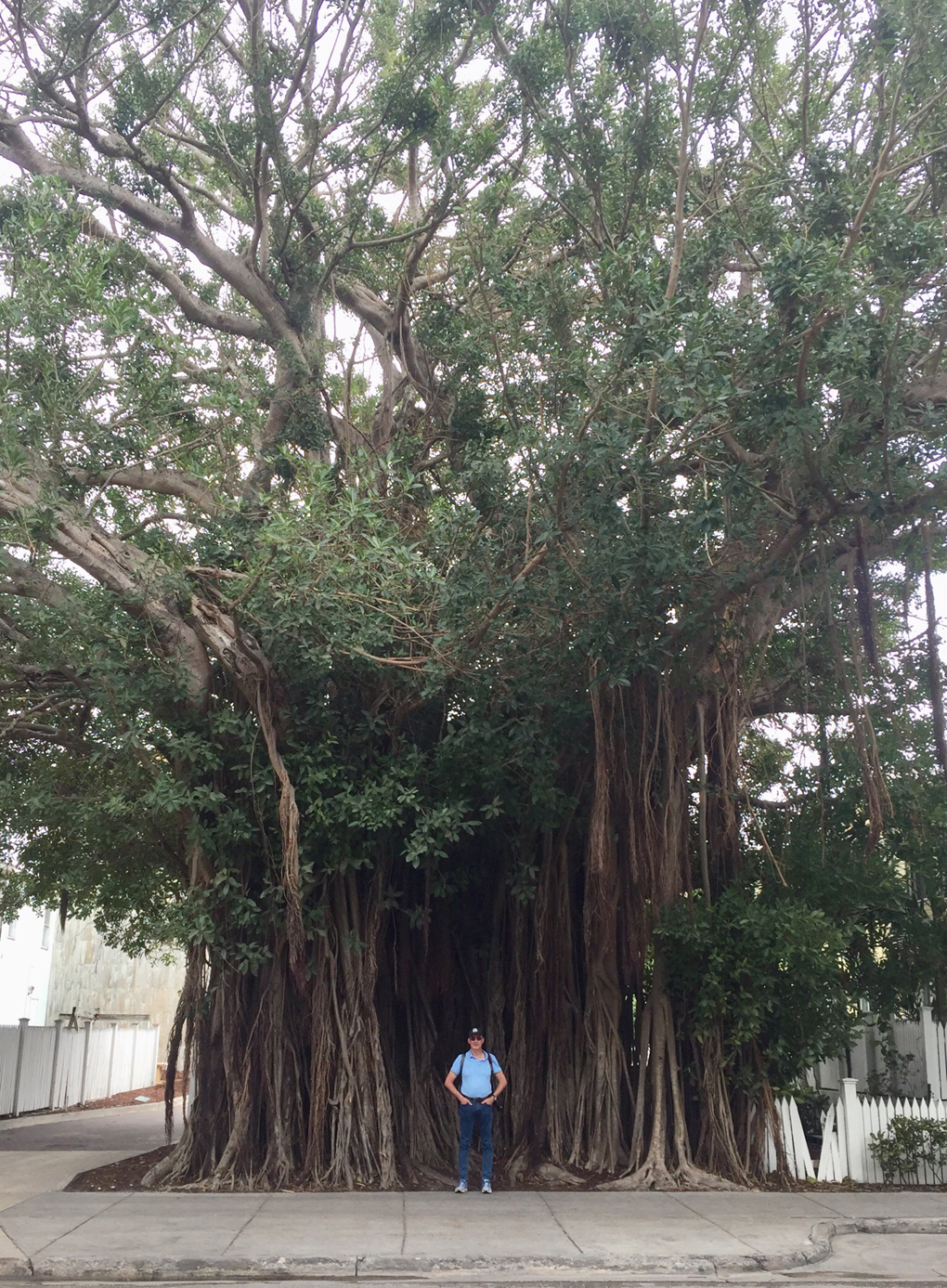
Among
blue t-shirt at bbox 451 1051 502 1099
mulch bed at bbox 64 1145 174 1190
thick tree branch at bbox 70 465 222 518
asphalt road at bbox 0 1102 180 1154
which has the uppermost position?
thick tree branch at bbox 70 465 222 518

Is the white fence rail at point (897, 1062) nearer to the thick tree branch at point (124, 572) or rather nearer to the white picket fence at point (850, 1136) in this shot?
the white picket fence at point (850, 1136)

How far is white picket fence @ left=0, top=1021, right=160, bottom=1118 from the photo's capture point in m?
17.3

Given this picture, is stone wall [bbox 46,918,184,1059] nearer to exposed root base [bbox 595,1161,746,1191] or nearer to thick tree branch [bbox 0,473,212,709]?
thick tree branch [bbox 0,473,212,709]

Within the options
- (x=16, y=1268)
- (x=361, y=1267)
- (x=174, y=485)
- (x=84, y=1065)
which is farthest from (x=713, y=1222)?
(x=84, y=1065)

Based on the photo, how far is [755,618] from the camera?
991 cm

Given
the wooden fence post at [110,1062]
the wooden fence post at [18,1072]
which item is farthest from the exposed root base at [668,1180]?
the wooden fence post at [110,1062]

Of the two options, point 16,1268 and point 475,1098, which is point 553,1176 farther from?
point 16,1268

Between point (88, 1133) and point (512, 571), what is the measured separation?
11211 millimetres

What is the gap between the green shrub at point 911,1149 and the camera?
988 cm

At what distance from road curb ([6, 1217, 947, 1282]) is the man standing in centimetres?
242

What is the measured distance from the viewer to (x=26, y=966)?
24250mm

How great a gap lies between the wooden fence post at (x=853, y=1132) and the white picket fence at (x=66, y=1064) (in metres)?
12.0

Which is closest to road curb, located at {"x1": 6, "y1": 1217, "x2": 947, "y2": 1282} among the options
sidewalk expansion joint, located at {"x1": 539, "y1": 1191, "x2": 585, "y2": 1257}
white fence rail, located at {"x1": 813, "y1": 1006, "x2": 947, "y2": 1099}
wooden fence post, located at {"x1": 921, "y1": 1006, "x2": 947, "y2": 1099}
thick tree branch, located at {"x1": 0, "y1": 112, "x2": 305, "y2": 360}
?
sidewalk expansion joint, located at {"x1": 539, "y1": 1191, "x2": 585, "y2": 1257}

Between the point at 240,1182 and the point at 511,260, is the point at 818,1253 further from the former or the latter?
the point at 511,260
